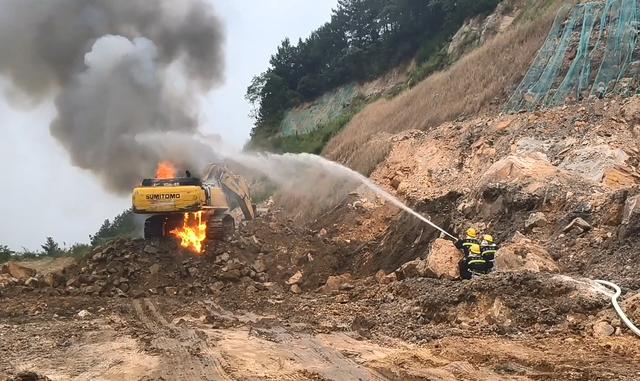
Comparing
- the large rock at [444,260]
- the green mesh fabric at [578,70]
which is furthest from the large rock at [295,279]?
the green mesh fabric at [578,70]

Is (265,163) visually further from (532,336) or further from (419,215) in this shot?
(532,336)

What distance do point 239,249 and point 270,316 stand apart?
493cm

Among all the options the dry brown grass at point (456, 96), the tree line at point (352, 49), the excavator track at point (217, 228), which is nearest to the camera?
the excavator track at point (217, 228)

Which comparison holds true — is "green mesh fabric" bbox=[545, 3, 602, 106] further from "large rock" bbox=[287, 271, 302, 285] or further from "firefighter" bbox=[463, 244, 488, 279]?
"large rock" bbox=[287, 271, 302, 285]

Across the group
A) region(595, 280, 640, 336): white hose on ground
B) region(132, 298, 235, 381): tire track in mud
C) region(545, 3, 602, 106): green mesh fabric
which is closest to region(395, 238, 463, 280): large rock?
region(595, 280, 640, 336): white hose on ground

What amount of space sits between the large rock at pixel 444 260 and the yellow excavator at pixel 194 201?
6370 millimetres

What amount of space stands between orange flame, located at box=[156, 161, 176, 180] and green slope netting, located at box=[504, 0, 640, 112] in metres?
10.1

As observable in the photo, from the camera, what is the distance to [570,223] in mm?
10406

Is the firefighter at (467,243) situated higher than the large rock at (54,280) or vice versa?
the large rock at (54,280)

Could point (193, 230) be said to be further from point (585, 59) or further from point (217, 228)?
point (585, 59)

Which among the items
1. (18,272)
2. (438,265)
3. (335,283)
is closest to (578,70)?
(438,265)

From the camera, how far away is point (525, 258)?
9.64 m

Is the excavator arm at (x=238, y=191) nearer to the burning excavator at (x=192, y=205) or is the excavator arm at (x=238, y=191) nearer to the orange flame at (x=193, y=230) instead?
the burning excavator at (x=192, y=205)

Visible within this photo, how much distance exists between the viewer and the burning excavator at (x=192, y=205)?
47.3 feet
